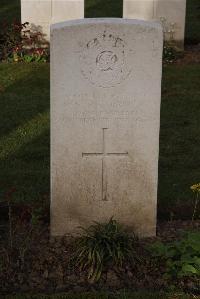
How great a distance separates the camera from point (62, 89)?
5.01 m

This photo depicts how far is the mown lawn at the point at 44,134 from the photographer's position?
6305 mm

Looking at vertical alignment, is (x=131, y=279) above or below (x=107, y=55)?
below

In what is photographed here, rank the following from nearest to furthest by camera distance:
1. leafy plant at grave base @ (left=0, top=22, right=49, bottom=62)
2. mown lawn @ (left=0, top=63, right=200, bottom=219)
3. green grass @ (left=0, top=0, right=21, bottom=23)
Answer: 1. mown lawn @ (left=0, top=63, right=200, bottom=219)
2. leafy plant at grave base @ (left=0, top=22, right=49, bottom=62)
3. green grass @ (left=0, top=0, right=21, bottom=23)

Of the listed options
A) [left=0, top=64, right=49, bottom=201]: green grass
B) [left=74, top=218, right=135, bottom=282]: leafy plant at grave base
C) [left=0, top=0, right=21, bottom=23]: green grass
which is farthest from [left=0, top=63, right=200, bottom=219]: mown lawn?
[left=0, top=0, right=21, bottom=23]: green grass

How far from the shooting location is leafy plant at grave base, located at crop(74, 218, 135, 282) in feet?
16.0

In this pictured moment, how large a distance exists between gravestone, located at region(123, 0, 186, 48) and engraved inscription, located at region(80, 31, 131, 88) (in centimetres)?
690

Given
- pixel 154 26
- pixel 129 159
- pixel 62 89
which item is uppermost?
pixel 154 26

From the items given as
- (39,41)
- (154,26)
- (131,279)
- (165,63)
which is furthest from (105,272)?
(39,41)

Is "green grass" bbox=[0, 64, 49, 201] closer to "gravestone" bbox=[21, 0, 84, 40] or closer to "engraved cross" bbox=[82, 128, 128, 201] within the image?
"engraved cross" bbox=[82, 128, 128, 201]

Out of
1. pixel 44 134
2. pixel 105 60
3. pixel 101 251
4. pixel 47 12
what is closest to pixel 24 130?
pixel 44 134

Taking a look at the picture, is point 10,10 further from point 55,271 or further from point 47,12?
point 55,271

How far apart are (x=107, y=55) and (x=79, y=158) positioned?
797 millimetres

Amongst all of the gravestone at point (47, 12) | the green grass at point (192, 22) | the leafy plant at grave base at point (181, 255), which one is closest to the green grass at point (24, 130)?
the gravestone at point (47, 12)

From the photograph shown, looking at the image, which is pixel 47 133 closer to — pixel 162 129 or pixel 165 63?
pixel 162 129
